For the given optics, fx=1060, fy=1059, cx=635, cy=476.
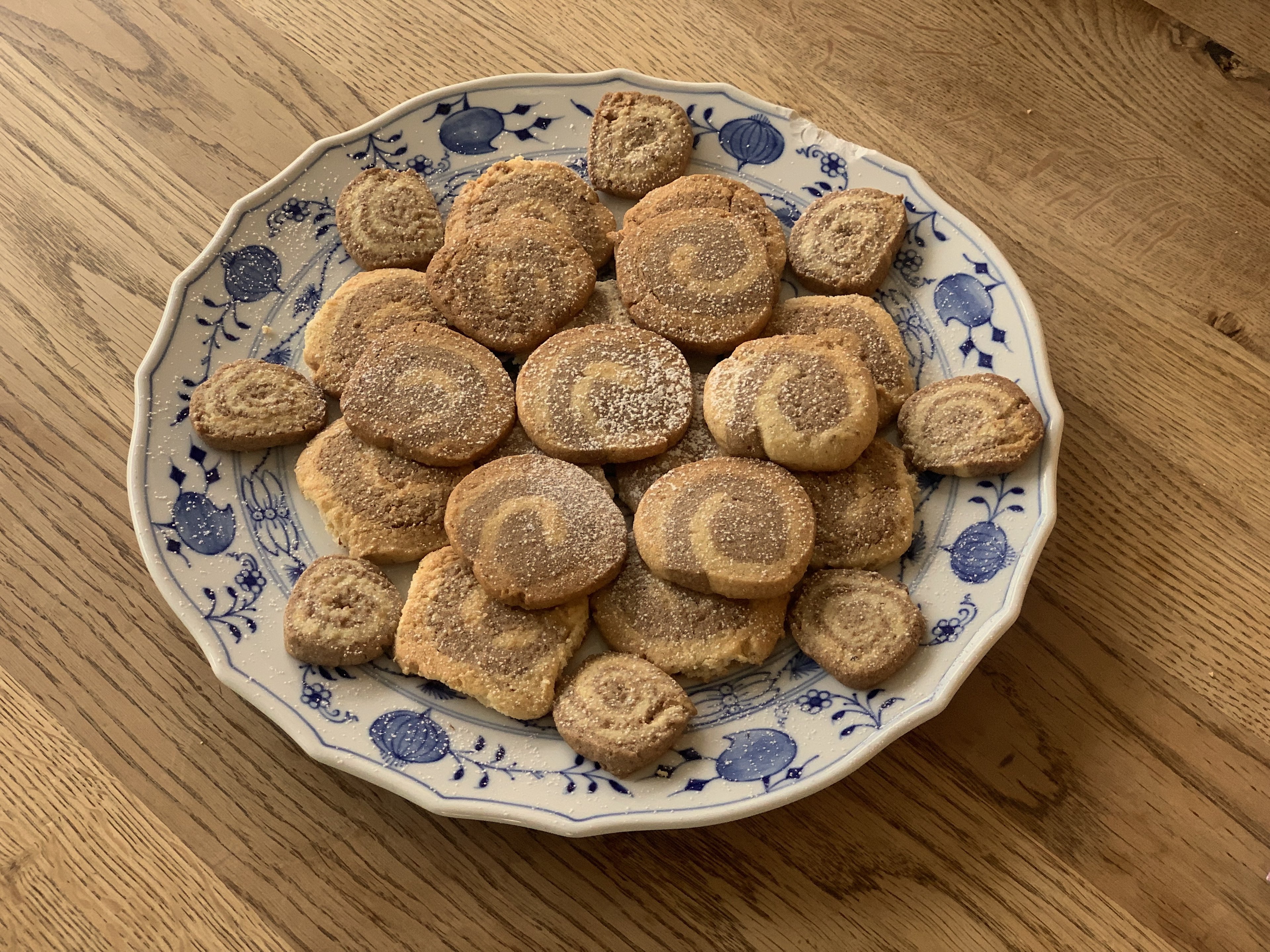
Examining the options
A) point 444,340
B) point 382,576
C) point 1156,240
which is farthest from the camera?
Answer: point 1156,240

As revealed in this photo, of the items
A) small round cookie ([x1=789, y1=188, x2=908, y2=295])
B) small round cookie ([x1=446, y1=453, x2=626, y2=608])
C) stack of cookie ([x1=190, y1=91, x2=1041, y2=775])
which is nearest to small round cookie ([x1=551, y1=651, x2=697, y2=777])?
stack of cookie ([x1=190, y1=91, x2=1041, y2=775])

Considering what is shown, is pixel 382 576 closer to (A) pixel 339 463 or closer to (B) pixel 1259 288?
(A) pixel 339 463

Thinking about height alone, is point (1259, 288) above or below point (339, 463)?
below

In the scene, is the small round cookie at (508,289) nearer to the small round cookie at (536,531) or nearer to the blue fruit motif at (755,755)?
the small round cookie at (536,531)

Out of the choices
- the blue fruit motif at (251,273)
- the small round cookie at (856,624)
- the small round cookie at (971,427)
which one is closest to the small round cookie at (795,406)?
the small round cookie at (971,427)

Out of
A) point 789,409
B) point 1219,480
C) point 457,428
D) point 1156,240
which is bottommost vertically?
point 1219,480

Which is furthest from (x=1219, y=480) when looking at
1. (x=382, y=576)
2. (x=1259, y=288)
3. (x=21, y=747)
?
(x=21, y=747)

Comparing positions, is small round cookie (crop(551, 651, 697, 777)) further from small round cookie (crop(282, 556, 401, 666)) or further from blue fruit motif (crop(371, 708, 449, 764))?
small round cookie (crop(282, 556, 401, 666))

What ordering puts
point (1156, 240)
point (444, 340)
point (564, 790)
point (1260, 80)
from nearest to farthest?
point (564, 790) < point (444, 340) < point (1156, 240) < point (1260, 80)
